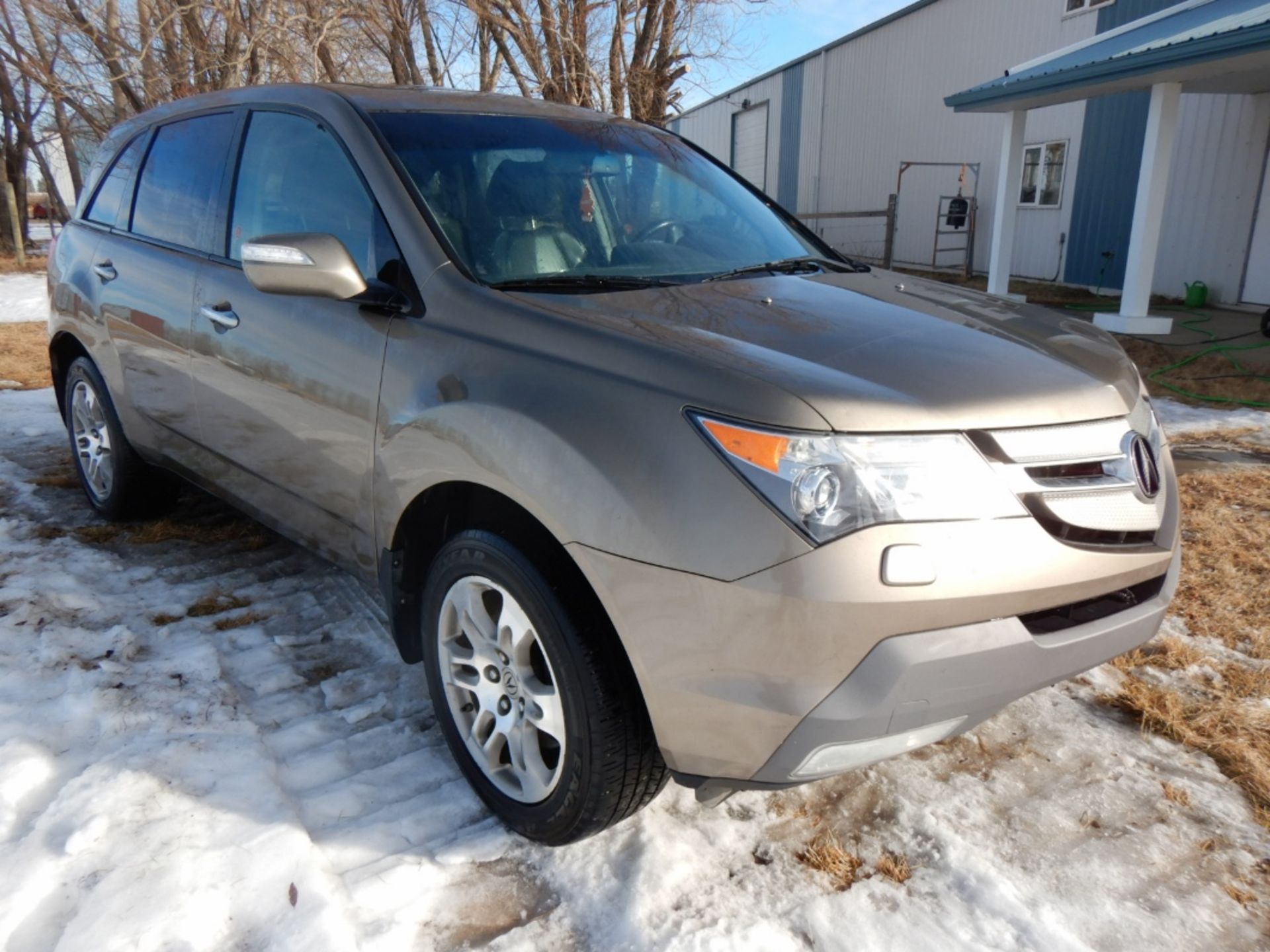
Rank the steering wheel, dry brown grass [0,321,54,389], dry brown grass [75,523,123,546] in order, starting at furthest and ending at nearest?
dry brown grass [0,321,54,389] → dry brown grass [75,523,123,546] → the steering wheel

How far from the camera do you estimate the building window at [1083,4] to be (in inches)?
537

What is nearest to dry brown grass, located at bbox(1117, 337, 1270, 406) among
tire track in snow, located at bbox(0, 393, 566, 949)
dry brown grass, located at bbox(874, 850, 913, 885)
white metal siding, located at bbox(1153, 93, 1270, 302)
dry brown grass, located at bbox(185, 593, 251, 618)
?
white metal siding, located at bbox(1153, 93, 1270, 302)

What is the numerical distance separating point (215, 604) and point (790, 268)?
2.46 metres

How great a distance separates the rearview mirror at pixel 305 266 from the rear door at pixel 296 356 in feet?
0.46

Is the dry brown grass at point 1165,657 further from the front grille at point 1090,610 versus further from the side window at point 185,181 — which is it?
the side window at point 185,181

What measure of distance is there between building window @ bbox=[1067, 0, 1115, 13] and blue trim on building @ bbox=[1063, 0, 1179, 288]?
0.32ft

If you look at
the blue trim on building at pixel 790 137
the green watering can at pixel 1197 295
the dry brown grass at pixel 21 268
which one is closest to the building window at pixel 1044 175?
the green watering can at pixel 1197 295

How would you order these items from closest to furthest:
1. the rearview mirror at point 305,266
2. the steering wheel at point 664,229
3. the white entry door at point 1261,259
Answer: the rearview mirror at point 305,266
the steering wheel at point 664,229
the white entry door at point 1261,259

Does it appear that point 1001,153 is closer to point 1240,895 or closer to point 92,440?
point 92,440

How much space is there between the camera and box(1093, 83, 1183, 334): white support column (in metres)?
8.97

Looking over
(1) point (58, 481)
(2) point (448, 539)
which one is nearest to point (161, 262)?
(2) point (448, 539)

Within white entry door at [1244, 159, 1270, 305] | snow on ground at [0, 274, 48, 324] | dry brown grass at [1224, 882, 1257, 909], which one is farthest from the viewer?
snow on ground at [0, 274, 48, 324]

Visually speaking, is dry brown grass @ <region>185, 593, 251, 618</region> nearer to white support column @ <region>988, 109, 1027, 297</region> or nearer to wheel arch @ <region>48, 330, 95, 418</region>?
wheel arch @ <region>48, 330, 95, 418</region>

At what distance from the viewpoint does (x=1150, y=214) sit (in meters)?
9.03
